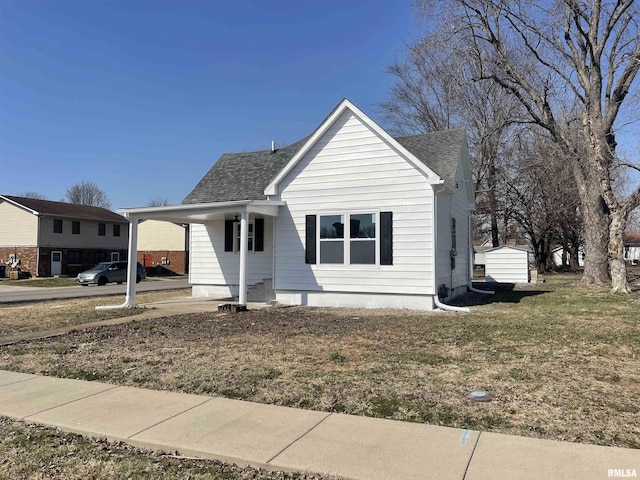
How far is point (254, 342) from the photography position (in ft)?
→ 27.8

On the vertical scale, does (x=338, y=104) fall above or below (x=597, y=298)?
above

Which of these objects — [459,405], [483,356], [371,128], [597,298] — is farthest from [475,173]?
[459,405]

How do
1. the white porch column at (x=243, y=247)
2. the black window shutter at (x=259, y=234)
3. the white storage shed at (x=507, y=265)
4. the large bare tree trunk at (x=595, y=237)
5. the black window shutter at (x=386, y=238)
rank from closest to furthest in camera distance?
the black window shutter at (x=386, y=238) < the white porch column at (x=243, y=247) < the black window shutter at (x=259, y=234) < the large bare tree trunk at (x=595, y=237) < the white storage shed at (x=507, y=265)

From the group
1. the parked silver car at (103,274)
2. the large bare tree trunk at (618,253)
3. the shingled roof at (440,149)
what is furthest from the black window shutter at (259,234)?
the parked silver car at (103,274)

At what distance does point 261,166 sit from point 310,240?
18.7ft

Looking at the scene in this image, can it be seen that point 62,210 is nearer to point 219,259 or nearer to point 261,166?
point 261,166

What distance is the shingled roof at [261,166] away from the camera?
49.5ft

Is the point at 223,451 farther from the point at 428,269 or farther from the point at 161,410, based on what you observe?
the point at 428,269

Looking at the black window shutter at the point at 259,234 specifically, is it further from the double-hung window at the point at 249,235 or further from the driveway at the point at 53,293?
the driveway at the point at 53,293

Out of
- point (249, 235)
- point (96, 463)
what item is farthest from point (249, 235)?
point (96, 463)

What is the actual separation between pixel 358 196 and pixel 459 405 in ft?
29.9

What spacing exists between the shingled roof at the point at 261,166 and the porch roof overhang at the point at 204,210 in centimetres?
189

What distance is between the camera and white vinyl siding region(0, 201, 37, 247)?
37.9 m

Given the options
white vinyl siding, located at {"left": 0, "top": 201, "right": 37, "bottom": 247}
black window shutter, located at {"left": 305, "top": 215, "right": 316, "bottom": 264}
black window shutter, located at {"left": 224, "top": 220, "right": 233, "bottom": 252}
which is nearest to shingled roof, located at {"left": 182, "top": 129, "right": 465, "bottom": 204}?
black window shutter, located at {"left": 224, "top": 220, "right": 233, "bottom": 252}
